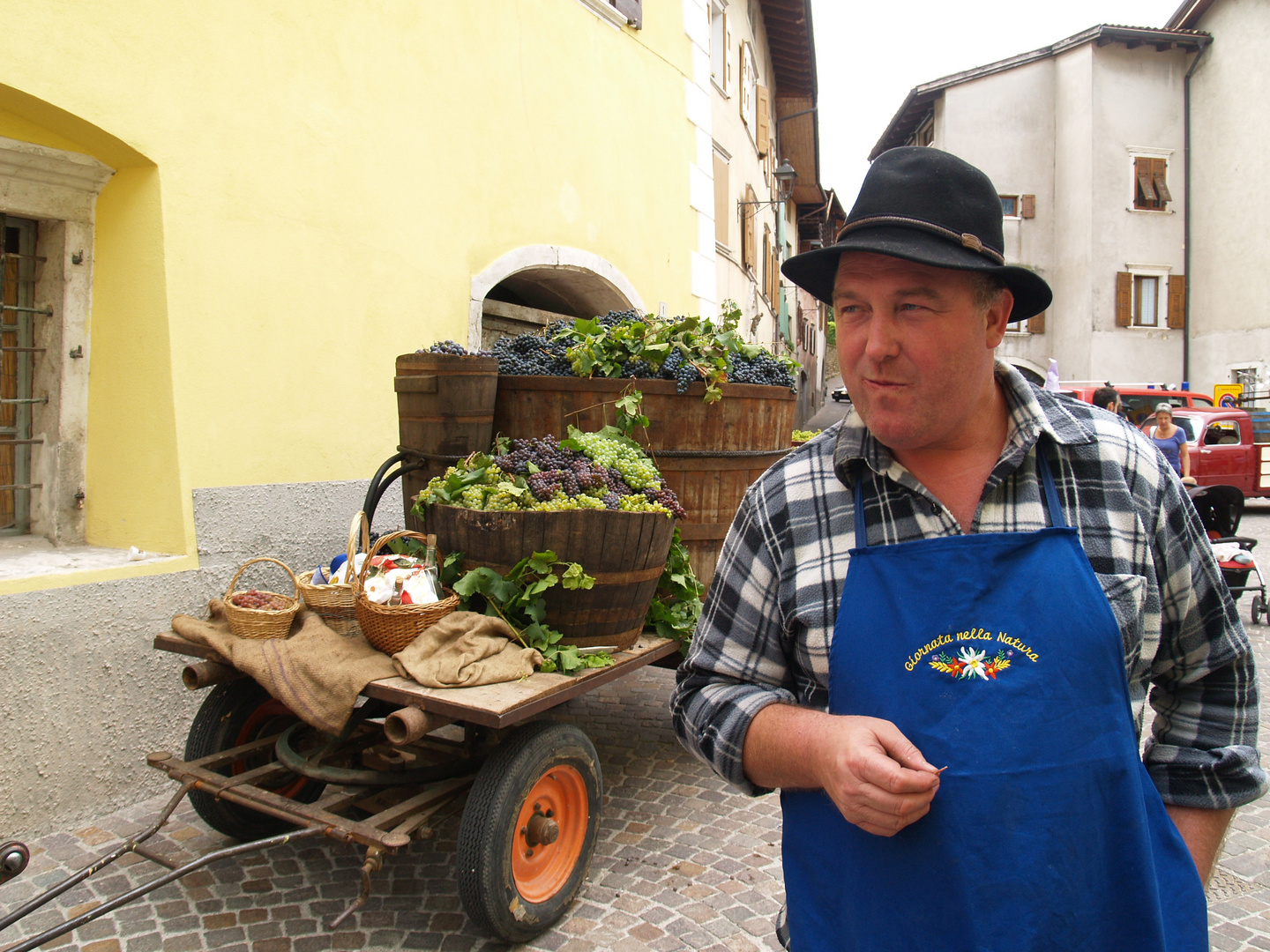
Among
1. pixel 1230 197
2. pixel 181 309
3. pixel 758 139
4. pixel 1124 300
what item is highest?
pixel 1230 197

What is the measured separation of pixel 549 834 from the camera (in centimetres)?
290

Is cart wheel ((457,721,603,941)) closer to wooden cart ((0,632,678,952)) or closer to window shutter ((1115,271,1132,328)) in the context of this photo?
wooden cart ((0,632,678,952))

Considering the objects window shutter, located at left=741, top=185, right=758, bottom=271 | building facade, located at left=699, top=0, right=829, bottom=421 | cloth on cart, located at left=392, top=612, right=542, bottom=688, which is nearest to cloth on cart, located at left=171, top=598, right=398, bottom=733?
cloth on cart, located at left=392, top=612, right=542, bottom=688

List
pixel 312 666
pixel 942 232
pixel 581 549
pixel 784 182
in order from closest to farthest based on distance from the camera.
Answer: pixel 942 232 < pixel 312 666 < pixel 581 549 < pixel 784 182

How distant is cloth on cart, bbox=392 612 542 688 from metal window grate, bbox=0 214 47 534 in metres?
2.34

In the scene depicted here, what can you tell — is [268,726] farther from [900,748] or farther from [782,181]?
[782,181]

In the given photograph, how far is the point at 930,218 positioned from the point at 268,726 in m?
3.19

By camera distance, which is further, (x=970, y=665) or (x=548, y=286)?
(x=548, y=286)

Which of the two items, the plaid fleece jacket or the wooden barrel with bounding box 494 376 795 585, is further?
the wooden barrel with bounding box 494 376 795 585

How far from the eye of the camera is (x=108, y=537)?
4098mm

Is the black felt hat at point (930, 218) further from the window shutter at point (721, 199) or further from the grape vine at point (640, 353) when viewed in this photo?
the window shutter at point (721, 199)

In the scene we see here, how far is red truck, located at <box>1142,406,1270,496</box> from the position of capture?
43.1 ft

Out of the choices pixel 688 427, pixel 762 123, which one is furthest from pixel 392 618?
pixel 762 123

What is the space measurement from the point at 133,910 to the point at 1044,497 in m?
3.24
